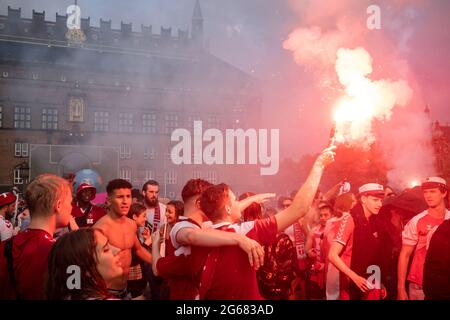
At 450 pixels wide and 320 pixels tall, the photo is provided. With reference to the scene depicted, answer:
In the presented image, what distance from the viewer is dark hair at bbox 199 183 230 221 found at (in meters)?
3.03

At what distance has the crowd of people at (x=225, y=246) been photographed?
8.47 feet

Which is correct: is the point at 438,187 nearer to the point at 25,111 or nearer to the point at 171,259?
the point at 171,259

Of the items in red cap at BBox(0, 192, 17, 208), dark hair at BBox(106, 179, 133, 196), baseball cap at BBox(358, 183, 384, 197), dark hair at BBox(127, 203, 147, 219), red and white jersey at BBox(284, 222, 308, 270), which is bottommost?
red and white jersey at BBox(284, 222, 308, 270)

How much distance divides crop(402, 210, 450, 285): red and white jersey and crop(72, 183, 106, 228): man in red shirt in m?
3.76

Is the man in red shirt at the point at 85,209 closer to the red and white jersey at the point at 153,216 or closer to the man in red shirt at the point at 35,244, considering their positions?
the red and white jersey at the point at 153,216

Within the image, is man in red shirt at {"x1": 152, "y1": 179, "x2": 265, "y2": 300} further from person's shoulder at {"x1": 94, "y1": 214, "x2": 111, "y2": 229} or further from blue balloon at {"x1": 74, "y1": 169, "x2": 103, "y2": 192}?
blue balloon at {"x1": 74, "y1": 169, "x2": 103, "y2": 192}

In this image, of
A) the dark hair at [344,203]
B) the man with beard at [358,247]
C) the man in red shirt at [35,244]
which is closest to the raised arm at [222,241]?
the man in red shirt at [35,244]

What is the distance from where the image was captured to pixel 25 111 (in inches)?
951

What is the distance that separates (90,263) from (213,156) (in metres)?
13.2

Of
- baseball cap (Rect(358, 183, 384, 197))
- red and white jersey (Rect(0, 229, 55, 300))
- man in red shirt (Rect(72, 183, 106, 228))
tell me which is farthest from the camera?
man in red shirt (Rect(72, 183, 106, 228))

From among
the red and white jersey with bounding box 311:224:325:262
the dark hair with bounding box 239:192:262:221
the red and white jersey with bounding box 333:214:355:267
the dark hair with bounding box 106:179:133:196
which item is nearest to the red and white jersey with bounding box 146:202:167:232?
the dark hair with bounding box 106:179:133:196

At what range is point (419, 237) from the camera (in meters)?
4.48

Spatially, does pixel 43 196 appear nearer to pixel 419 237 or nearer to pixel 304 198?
pixel 304 198
